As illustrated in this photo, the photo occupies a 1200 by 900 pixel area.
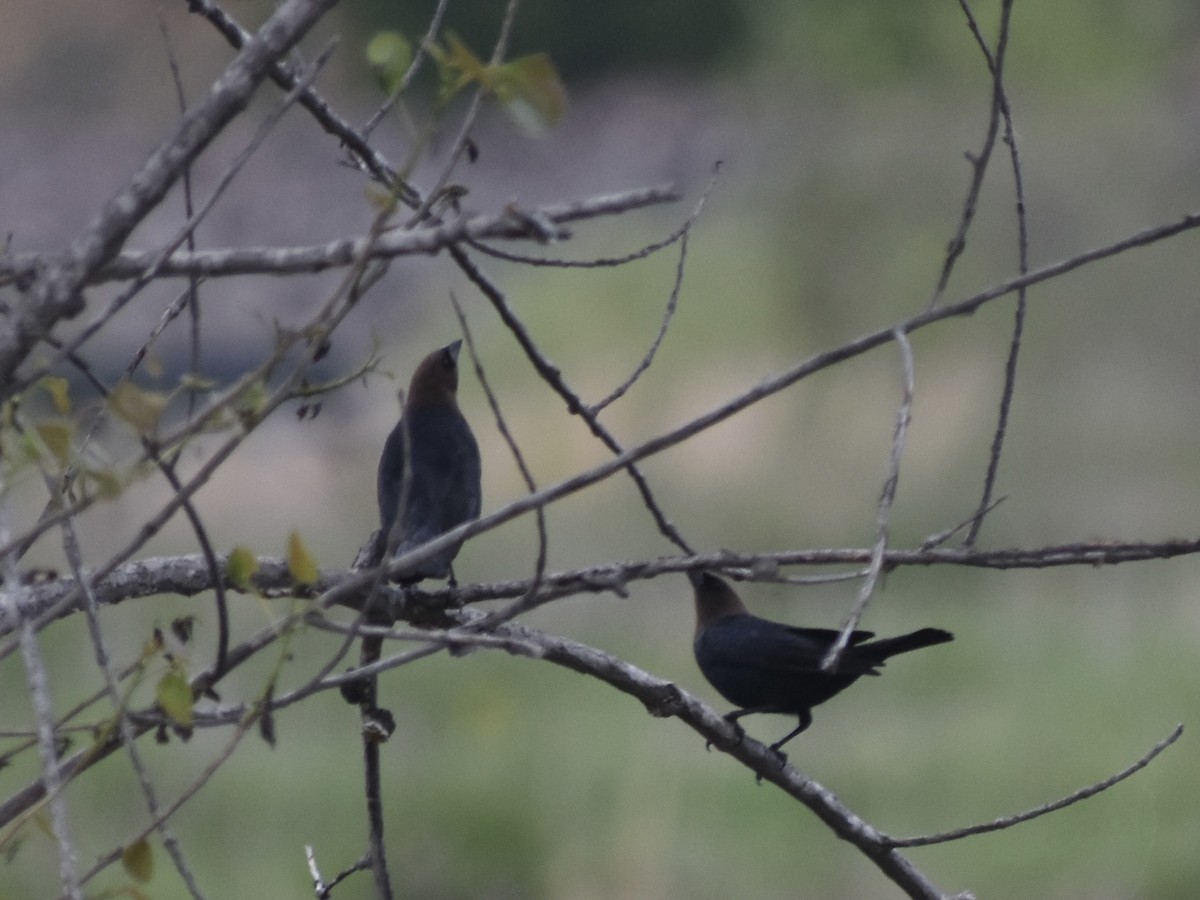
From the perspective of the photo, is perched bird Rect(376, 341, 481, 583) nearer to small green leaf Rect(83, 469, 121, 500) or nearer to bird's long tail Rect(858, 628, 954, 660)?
bird's long tail Rect(858, 628, 954, 660)

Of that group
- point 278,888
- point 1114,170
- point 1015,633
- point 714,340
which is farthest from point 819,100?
point 278,888

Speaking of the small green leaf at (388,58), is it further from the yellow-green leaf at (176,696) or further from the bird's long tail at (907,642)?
the bird's long tail at (907,642)

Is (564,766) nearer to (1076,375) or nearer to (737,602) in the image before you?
(737,602)

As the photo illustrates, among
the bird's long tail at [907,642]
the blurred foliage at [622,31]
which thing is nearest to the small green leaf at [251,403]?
the bird's long tail at [907,642]

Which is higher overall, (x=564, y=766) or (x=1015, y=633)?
(x=1015, y=633)

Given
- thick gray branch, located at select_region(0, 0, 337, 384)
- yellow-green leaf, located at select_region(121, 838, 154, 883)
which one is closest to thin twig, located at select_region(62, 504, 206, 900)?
yellow-green leaf, located at select_region(121, 838, 154, 883)

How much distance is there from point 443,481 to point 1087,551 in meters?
1.46

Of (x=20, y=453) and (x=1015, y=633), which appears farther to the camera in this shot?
(x=1015, y=633)

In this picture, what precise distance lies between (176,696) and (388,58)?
1.70 feet

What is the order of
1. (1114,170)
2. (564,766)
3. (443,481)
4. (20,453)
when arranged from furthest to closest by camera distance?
(1114,170) → (564,766) → (443,481) → (20,453)

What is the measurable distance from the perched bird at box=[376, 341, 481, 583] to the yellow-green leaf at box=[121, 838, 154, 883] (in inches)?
45.7

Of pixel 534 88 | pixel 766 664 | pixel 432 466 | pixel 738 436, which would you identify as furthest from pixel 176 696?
pixel 738 436

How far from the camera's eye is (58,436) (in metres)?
0.94

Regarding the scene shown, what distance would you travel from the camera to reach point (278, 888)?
5.26 metres
